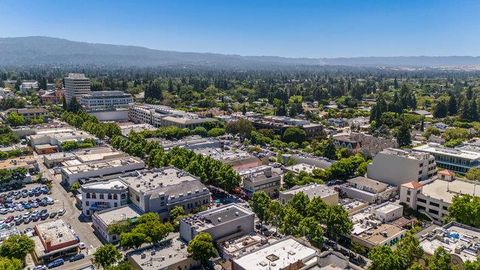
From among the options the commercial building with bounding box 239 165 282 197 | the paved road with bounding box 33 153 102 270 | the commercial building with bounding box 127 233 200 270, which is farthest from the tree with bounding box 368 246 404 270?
the paved road with bounding box 33 153 102 270

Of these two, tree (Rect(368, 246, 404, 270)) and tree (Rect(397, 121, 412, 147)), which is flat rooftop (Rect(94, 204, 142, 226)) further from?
tree (Rect(397, 121, 412, 147))

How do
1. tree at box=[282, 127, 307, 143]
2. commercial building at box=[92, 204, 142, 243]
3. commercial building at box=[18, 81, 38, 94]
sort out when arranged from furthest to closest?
commercial building at box=[18, 81, 38, 94], tree at box=[282, 127, 307, 143], commercial building at box=[92, 204, 142, 243]

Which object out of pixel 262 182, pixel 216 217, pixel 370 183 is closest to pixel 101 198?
pixel 216 217

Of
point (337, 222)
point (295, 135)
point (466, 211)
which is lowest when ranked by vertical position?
point (295, 135)

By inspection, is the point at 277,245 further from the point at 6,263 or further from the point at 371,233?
the point at 6,263

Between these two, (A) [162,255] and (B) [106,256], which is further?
(A) [162,255]

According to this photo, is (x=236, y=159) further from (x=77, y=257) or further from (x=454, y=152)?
(x=454, y=152)

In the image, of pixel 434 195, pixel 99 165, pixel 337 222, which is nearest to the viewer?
pixel 337 222
